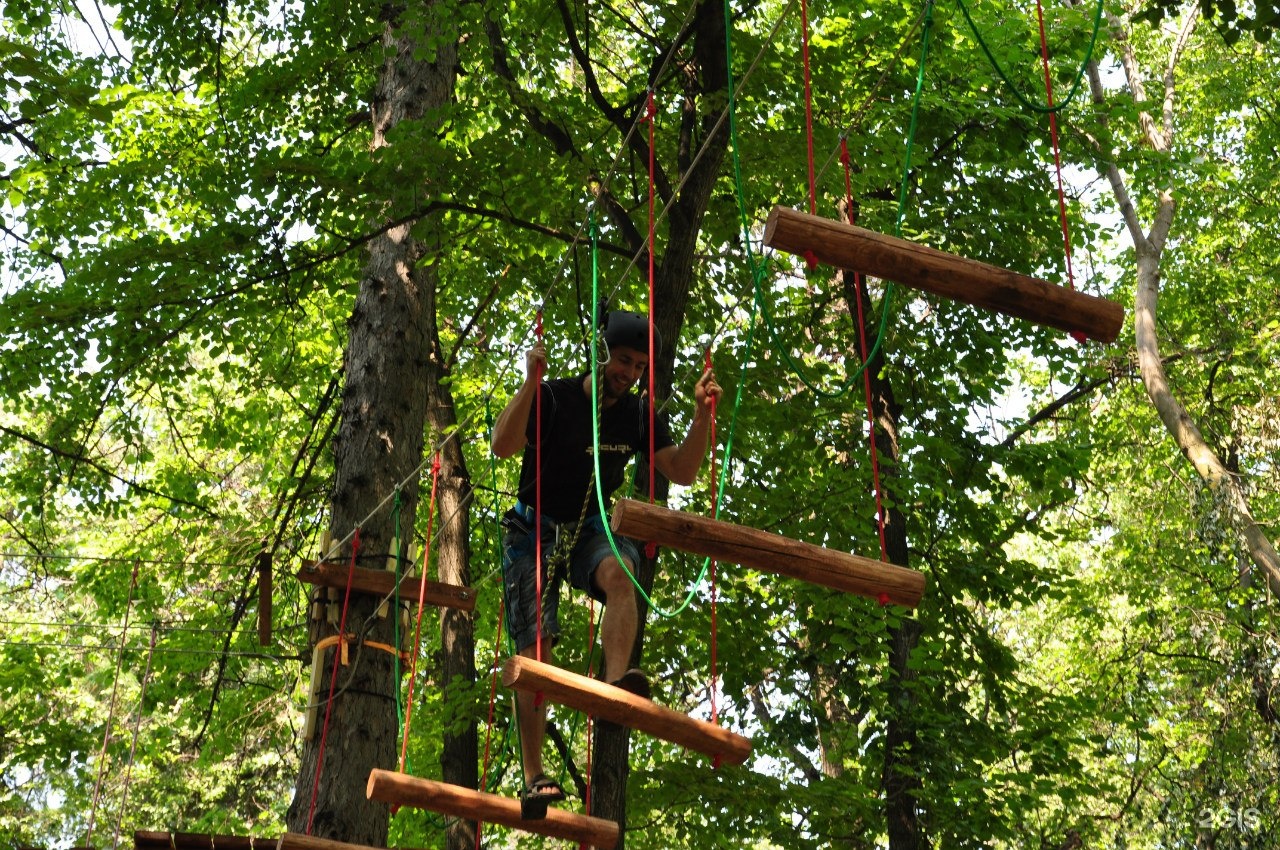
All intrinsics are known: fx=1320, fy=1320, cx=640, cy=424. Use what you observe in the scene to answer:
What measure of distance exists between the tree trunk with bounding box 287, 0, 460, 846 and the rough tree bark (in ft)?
18.6

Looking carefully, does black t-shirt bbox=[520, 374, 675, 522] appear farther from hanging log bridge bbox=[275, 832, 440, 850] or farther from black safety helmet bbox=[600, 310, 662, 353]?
hanging log bridge bbox=[275, 832, 440, 850]

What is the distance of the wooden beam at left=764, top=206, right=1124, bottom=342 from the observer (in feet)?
11.5

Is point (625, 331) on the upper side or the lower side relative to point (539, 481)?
upper

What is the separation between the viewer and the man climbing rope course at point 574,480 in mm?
4664

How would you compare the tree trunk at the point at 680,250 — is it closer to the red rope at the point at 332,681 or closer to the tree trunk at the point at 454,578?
the red rope at the point at 332,681

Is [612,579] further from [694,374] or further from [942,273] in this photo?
[694,374]

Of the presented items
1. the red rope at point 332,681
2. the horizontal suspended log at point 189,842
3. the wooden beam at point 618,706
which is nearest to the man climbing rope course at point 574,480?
the wooden beam at point 618,706

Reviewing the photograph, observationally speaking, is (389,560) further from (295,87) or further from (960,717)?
(960,717)

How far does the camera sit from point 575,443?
16.4ft

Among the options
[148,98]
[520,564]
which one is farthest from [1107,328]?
[148,98]

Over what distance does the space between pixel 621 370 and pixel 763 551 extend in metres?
1.24

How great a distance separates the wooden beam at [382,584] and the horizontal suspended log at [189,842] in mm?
1300

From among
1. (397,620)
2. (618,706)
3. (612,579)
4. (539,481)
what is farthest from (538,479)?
(397,620)

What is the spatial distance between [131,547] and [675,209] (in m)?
7.49
